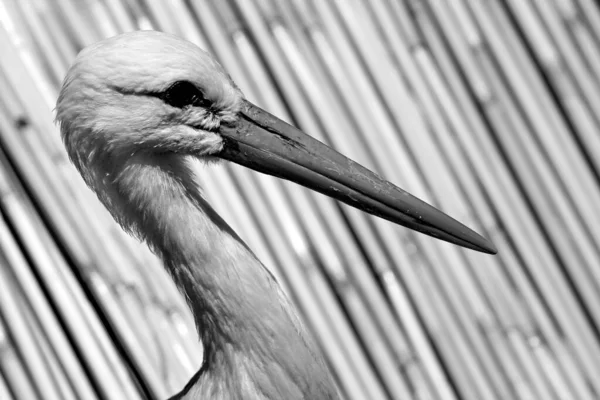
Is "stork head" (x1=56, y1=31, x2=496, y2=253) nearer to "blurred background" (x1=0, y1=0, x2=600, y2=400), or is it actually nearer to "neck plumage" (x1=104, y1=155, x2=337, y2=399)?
"neck plumage" (x1=104, y1=155, x2=337, y2=399)

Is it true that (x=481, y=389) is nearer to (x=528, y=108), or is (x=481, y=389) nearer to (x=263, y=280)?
(x=528, y=108)

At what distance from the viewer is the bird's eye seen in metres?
1.34

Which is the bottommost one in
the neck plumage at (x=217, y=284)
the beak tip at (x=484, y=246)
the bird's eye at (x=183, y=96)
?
the beak tip at (x=484, y=246)

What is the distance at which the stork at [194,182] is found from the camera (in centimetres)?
131

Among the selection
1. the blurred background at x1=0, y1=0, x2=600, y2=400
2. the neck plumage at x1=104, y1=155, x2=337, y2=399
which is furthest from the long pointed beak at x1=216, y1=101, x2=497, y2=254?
the blurred background at x1=0, y1=0, x2=600, y2=400

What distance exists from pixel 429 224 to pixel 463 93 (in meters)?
1.20

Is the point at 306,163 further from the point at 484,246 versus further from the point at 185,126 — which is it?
the point at 484,246

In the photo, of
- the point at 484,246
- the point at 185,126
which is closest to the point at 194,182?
the point at 185,126

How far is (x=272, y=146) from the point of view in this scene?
142 cm

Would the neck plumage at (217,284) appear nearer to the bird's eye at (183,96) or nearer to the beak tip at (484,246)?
the bird's eye at (183,96)

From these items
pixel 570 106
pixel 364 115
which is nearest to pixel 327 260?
pixel 364 115

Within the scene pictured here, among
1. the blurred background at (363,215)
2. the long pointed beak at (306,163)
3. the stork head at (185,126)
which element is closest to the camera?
the stork head at (185,126)

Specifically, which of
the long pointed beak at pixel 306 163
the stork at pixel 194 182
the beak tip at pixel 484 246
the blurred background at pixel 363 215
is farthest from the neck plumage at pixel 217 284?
the blurred background at pixel 363 215

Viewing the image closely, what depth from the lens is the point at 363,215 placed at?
2.42 metres
